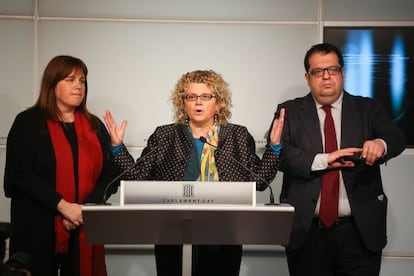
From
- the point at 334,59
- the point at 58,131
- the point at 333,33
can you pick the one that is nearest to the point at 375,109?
the point at 334,59

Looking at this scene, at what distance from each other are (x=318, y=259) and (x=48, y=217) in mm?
1400

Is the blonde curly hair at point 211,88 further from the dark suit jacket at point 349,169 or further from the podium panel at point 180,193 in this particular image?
the podium panel at point 180,193

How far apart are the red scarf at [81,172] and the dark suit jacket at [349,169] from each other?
→ 1039 mm

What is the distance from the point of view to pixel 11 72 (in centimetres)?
418

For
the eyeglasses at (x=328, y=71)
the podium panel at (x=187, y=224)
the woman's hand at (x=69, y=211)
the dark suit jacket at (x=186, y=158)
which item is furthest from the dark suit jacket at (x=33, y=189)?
the eyeglasses at (x=328, y=71)

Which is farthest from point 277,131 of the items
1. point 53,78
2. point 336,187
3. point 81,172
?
point 53,78

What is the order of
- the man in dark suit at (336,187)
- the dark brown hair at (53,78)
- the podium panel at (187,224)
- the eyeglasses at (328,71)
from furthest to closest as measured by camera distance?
1. the dark brown hair at (53,78)
2. the eyeglasses at (328,71)
3. the man in dark suit at (336,187)
4. the podium panel at (187,224)

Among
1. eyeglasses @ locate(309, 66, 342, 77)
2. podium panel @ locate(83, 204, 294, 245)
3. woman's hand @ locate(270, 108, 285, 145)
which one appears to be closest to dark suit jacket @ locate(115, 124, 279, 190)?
woman's hand @ locate(270, 108, 285, 145)

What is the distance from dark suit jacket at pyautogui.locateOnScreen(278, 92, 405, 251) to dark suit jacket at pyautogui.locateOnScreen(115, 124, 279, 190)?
128mm

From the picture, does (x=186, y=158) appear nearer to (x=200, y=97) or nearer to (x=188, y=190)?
(x=200, y=97)

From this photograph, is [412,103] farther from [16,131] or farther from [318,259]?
[16,131]

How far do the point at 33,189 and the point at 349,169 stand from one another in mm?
1596

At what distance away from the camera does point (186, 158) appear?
2.96m

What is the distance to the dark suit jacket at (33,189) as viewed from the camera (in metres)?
3.04
